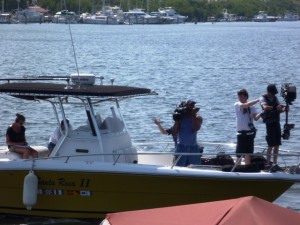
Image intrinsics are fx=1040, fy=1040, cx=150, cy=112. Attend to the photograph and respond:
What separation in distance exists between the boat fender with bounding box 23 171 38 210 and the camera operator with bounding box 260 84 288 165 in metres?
3.81

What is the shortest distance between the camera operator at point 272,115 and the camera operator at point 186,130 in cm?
115

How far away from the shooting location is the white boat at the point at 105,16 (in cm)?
18700

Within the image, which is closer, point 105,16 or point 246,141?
point 246,141

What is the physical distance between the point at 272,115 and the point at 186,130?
59.7 inches

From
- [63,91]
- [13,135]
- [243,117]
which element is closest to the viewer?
[63,91]

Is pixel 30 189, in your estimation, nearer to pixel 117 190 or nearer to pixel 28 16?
pixel 117 190

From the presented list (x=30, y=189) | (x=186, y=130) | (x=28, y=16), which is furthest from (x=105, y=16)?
(x=30, y=189)

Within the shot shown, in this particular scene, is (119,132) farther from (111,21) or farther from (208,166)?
(111,21)

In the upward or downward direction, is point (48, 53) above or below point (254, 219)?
below

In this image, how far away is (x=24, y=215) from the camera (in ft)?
56.2

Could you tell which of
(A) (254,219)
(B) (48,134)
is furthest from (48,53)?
(A) (254,219)

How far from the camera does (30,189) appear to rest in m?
16.4

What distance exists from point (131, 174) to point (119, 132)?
131 centimetres

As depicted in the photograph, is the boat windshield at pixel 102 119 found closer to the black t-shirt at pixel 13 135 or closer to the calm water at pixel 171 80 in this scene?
the black t-shirt at pixel 13 135
